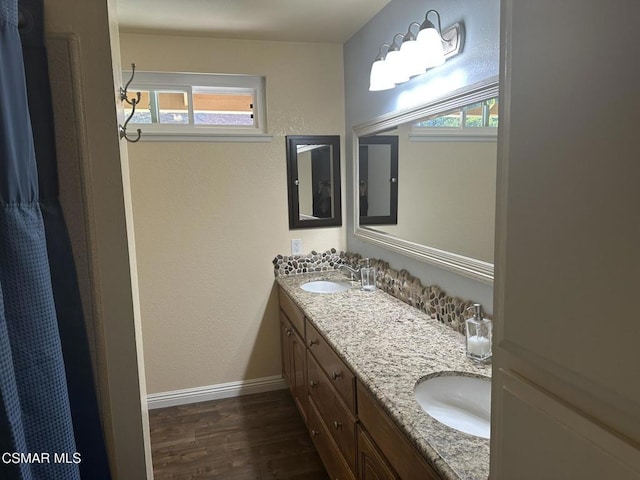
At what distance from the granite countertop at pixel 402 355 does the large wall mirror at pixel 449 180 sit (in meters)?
0.31

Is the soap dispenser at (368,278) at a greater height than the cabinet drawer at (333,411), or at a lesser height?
greater

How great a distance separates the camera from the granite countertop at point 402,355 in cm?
104

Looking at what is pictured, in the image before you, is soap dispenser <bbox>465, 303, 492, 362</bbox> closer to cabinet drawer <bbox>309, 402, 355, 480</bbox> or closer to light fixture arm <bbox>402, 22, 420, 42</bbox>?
cabinet drawer <bbox>309, 402, 355, 480</bbox>

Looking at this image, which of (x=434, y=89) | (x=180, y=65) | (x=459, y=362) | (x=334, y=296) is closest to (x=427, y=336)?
(x=459, y=362)

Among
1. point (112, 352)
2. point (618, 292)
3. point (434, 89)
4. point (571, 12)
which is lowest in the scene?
point (112, 352)

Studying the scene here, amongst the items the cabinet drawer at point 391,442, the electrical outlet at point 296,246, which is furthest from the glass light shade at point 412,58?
the electrical outlet at point 296,246

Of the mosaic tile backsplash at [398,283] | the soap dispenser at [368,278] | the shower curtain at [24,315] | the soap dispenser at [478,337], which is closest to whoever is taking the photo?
the shower curtain at [24,315]

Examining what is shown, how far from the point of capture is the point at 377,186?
8.68ft

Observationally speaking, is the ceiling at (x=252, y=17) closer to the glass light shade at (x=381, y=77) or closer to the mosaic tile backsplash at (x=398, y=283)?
the glass light shade at (x=381, y=77)

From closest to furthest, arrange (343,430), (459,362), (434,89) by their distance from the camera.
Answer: (459,362)
(343,430)
(434,89)

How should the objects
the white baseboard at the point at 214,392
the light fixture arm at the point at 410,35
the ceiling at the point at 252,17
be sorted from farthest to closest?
Result: 1. the white baseboard at the point at 214,392
2. the ceiling at the point at 252,17
3. the light fixture arm at the point at 410,35

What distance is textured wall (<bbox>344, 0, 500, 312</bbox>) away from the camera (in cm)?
161

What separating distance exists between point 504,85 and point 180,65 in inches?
103

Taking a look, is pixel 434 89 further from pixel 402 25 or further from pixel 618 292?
pixel 618 292
